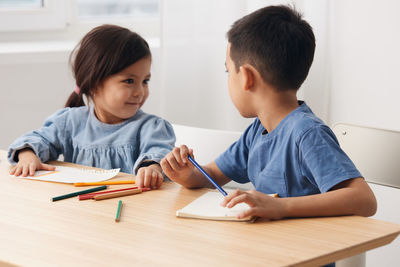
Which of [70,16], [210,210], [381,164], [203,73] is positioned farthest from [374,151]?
[70,16]

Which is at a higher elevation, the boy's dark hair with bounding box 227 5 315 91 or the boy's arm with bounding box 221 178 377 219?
the boy's dark hair with bounding box 227 5 315 91

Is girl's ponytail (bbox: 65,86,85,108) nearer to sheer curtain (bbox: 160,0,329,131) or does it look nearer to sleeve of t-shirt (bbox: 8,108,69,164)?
sleeve of t-shirt (bbox: 8,108,69,164)

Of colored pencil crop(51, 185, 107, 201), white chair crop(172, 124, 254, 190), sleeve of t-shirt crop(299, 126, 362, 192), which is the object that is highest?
sleeve of t-shirt crop(299, 126, 362, 192)

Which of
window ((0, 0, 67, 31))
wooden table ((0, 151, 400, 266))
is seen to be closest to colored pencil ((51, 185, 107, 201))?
wooden table ((0, 151, 400, 266))

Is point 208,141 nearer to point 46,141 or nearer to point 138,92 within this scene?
point 138,92

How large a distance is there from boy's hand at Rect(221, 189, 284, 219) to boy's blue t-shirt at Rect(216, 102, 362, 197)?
0.38ft

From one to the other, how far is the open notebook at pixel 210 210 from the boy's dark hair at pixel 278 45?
0.29m

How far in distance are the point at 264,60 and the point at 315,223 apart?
1.28 feet

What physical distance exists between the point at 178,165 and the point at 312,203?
0.33 metres

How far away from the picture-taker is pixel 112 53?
1517 millimetres

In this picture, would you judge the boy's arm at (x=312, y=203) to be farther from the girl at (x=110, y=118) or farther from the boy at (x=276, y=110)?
the girl at (x=110, y=118)

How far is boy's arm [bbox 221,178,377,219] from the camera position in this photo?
956 millimetres

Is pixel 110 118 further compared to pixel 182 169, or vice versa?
pixel 110 118

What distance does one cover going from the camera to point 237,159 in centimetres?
133
